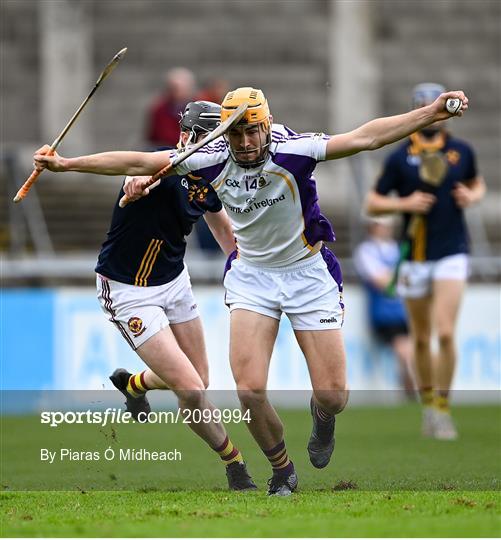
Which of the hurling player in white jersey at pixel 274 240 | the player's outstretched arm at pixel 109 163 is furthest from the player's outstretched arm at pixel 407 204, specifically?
the player's outstretched arm at pixel 109 163

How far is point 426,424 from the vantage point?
11.5m

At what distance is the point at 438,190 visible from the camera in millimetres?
11812

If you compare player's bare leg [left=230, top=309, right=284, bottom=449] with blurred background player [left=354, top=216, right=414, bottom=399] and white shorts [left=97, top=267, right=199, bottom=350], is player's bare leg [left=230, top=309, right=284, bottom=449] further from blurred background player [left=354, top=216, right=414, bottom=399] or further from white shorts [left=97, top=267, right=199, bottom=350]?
blurred background player [left=354, top=216, right=414, bottom=399]

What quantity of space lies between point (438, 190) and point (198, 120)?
13.5ft

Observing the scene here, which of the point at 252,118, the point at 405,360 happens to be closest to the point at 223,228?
the point at 252,118

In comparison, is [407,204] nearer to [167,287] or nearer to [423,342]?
[423,342]

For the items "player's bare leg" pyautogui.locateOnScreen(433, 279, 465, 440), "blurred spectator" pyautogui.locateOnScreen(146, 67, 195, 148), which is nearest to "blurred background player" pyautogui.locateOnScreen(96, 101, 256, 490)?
"player's bare leg" pyautogui.locateOnScreen(433, 279, 465, 440)

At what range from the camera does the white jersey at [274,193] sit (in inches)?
300

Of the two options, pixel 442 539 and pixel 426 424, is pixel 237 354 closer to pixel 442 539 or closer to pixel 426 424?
pixel 442 539

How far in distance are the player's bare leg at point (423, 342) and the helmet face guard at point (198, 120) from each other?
13.0ft

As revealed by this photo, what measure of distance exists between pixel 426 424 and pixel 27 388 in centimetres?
412

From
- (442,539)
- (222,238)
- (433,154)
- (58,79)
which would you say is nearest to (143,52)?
Result: (58,79)

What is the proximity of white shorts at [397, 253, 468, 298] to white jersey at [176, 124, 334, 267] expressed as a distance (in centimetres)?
365

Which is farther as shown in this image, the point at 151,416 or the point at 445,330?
the point at 445,330
